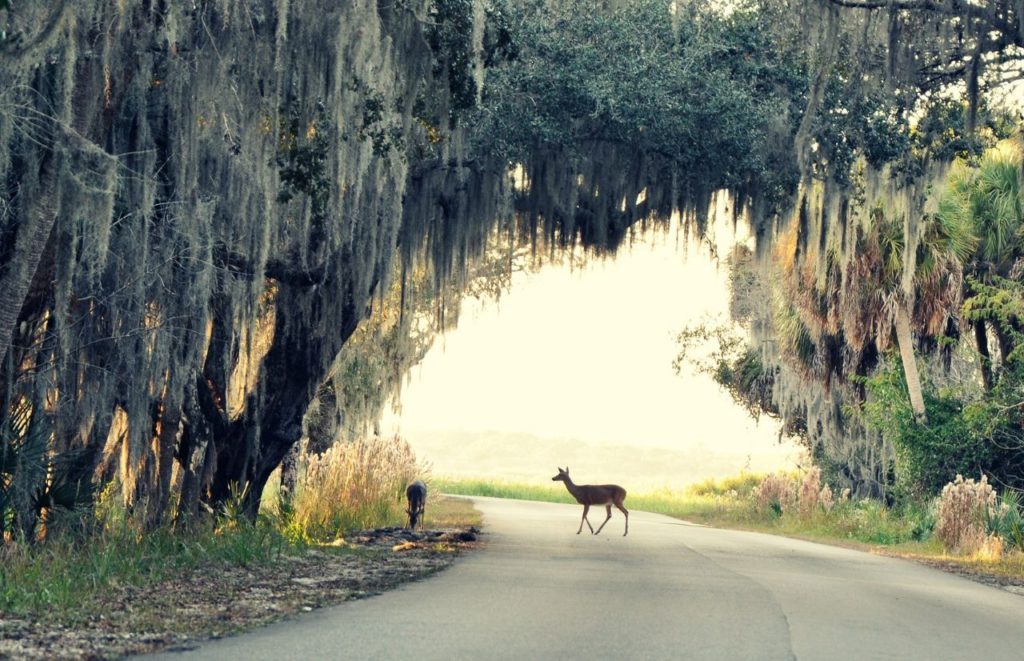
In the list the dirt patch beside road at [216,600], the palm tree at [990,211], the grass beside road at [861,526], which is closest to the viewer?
the dirt patch beside road at [216,600]

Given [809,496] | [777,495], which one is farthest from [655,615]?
[777,495]

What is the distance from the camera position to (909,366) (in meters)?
27.6

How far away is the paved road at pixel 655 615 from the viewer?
27.5 ft

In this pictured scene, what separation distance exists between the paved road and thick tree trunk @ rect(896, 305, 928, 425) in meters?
10.1

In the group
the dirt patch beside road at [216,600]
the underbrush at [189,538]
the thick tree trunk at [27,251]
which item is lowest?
the dirt patch beside road at [216,600]

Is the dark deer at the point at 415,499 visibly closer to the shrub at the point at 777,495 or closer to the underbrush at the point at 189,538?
the underbrush at the point at 189,538

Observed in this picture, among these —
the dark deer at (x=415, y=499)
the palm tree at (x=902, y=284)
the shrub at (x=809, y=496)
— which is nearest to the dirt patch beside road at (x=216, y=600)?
the dark deer at (x=415, y=499)

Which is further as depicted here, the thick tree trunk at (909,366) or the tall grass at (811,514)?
the thick tree trunk at (909,366)

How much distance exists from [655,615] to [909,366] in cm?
1865

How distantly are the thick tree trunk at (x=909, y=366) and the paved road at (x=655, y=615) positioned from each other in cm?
1009

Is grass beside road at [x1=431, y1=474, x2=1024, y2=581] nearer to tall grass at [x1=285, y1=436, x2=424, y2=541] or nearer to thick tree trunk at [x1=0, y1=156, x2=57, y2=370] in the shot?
tall grass at [x1=285, y1=436, x2=424, y2=541]

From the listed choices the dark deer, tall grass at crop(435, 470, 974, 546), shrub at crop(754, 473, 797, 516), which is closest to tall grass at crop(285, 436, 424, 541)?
the dark deer

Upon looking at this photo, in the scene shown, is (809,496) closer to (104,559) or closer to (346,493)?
(346,493)

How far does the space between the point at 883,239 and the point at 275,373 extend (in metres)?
14.7
